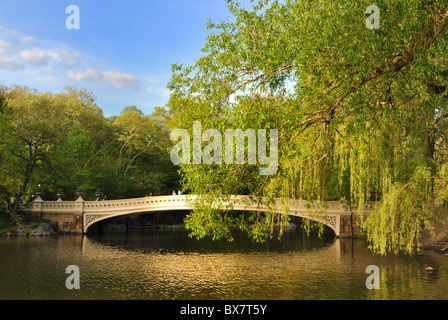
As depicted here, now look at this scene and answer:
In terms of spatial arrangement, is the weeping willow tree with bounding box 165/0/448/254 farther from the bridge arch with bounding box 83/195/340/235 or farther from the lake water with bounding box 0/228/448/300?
the bridge arch with bounding box 83/195/340/235

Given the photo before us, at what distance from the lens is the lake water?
1336 cm

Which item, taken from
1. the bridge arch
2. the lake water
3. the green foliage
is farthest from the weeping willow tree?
the green foliage

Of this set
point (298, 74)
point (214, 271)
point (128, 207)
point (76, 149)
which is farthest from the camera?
point (76, 149)

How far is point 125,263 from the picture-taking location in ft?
63.3

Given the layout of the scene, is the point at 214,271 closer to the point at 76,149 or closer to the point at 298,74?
the point at 298,74

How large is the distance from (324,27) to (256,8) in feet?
5.48

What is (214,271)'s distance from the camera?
1725 centimetres

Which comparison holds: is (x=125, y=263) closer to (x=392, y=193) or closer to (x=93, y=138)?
(x=392, y=193)

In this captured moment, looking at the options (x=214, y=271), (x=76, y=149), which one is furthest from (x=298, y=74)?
(x=76, y=149)

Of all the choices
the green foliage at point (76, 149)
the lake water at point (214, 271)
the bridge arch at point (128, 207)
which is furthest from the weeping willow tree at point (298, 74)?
the green foliage at point (76, 149)

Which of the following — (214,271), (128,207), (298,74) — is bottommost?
(214,271)

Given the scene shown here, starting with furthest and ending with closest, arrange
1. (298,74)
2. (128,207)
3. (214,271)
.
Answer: (128,207) < (214,271) < (298,74)

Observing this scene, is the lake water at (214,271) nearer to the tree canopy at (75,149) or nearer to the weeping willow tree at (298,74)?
the weeping willow tree at (298,74)

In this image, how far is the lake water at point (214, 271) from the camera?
526 inches
